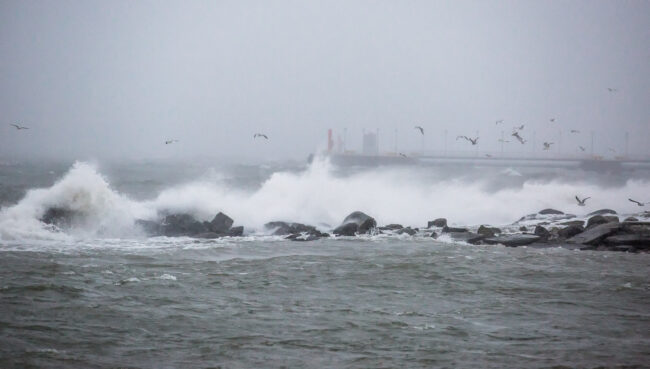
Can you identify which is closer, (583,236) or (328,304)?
(328,304)

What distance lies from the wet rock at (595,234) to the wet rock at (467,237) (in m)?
3.67

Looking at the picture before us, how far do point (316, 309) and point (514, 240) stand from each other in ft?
46.4

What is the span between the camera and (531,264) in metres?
21.0

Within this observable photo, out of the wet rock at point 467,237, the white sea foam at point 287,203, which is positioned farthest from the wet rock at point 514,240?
the white sea foam at point 287,203

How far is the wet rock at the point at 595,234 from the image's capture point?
25375 millimetres

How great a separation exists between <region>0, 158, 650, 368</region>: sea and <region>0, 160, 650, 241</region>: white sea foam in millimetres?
158

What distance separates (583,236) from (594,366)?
17088 millimetres

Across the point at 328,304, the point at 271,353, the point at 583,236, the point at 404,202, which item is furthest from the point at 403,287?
the point at 404,202

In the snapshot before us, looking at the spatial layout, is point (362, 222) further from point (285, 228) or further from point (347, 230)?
point (285, 228)

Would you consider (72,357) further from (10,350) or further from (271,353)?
(271,353)

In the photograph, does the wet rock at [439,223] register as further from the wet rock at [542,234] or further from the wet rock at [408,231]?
the wet rock at [542,234]

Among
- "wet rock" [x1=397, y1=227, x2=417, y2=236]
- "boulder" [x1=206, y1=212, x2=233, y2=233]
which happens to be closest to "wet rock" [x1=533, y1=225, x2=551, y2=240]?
"wet rock" [x1=397, y1=227, x2=417, y2=236]

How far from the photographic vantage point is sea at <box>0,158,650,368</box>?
11156mm

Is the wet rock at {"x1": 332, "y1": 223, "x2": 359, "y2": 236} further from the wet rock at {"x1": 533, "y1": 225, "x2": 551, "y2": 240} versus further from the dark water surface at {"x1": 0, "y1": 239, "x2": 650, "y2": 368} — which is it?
the wet rock at {"x1": 533, "y1": 225, "x2": 551, "y2": 240}
